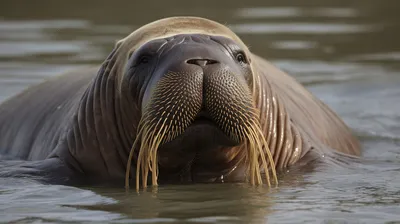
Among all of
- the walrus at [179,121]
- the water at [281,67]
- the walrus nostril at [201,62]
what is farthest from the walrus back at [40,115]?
the walrus nostril at [201,62]

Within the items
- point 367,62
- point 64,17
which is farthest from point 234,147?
point 64,17

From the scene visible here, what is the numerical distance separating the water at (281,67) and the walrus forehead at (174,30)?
101cm

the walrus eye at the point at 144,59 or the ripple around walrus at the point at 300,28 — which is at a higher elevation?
the ripple around walrus at the point at 300,28

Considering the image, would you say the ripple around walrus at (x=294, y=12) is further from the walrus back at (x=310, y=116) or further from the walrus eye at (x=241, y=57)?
the walrus eye at (x=241, y=57)

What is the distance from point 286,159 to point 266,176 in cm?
80

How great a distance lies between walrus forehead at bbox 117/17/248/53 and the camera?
25.6 feet

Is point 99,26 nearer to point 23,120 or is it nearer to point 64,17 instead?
point 64,17

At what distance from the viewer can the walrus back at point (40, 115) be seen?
29.0ft

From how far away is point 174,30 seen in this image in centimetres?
784

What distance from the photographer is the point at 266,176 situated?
7.46 m

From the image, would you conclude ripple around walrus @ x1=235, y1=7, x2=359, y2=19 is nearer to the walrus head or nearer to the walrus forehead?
the walrus forehead

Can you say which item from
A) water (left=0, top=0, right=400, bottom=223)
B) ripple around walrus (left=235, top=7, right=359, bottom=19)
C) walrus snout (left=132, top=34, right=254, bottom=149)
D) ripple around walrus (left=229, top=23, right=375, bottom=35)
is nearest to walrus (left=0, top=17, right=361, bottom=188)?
walrus snout (left=132, top=34, right=254, bottom=149)

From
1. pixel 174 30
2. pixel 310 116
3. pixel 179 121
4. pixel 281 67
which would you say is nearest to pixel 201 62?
pixel 179 121

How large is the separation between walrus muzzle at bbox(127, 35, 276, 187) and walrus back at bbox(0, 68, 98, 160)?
1429 mm
